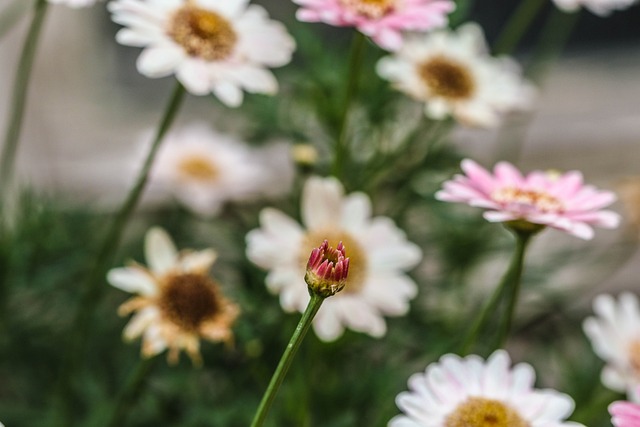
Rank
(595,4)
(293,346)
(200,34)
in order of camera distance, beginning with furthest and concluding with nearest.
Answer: (595,4)
(200,34)
(293,346)

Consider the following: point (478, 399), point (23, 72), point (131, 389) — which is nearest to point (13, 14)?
point (23, 72)

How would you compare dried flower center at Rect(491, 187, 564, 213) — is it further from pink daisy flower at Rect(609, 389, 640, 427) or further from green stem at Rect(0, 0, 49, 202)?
green stem at Rect(0, 0, 49, 202)

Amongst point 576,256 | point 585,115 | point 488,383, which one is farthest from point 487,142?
point 488,383

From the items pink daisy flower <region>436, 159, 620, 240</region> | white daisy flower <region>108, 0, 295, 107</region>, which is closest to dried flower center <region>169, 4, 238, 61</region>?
white daisy flower <region>108, 0, 295, 107</region>

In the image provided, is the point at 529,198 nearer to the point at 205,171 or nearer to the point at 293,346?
the point at 293,346

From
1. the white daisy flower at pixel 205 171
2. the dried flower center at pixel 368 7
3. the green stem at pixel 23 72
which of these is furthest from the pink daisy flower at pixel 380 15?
the white daisy flower at pixel 205 171

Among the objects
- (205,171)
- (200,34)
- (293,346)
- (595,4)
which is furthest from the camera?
(205,171)
